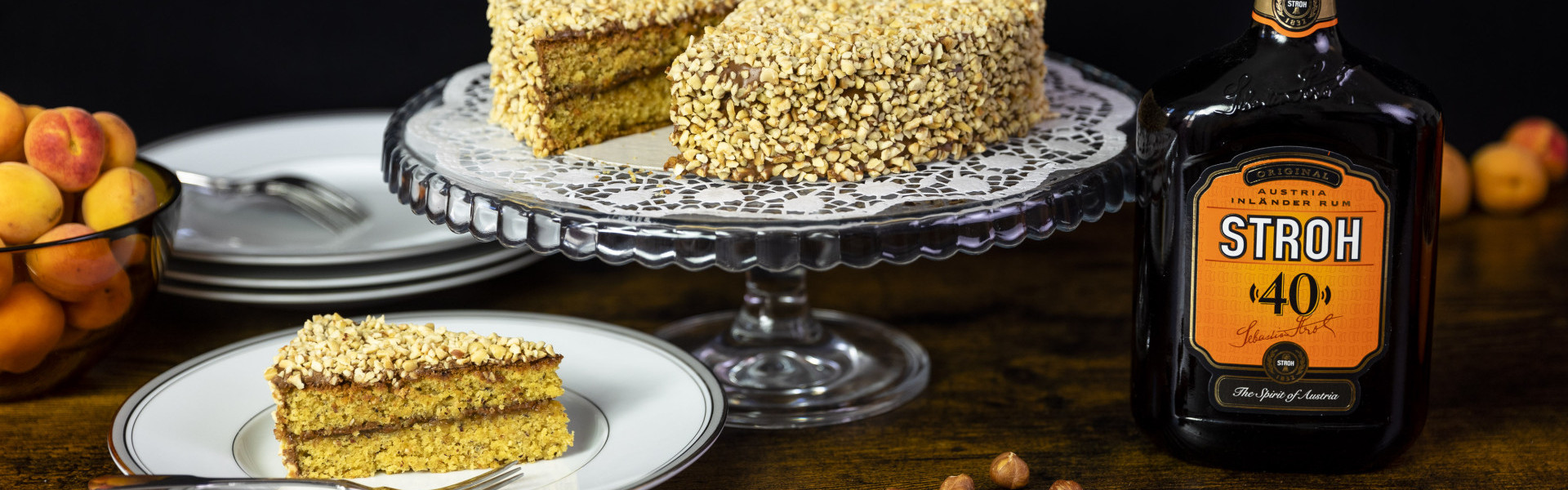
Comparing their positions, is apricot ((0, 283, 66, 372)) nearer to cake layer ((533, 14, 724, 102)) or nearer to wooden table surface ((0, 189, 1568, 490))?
wooden table surface ((0, 189, 1568, 490))

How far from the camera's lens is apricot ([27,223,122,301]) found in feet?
4.21

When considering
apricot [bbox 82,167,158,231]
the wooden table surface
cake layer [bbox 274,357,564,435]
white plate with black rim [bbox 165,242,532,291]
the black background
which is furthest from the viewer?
the black background

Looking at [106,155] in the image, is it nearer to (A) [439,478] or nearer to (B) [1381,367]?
(A) [439,478]

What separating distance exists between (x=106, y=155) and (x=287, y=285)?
0.25 metres

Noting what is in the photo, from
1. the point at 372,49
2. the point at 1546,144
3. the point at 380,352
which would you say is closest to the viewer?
the point at 380,352

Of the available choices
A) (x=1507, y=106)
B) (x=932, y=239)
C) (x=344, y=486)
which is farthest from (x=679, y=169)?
(x=1507, y=106)

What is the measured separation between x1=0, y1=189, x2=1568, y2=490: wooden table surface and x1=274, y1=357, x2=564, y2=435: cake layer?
163 millimetres

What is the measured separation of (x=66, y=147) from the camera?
1.34m

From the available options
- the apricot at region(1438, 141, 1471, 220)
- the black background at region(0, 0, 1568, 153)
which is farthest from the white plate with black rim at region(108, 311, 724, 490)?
the apricot at region(1438, 141, 1471, 220)

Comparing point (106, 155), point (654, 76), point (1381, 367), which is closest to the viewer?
point (1381, 367)

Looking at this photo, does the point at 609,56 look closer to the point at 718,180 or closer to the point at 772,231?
the point at 718,180

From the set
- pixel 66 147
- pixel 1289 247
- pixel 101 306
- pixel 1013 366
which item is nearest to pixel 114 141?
pixel 66 147

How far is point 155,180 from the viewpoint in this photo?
4.83 ft

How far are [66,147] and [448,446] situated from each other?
1.70ft
